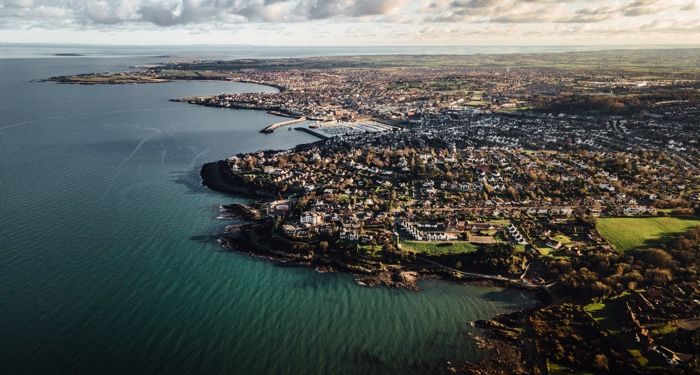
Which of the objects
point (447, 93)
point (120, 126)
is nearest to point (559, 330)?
point (120, 126)

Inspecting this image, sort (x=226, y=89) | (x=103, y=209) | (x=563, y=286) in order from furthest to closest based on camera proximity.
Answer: (x=226, y=89), (x=103, y=209), (x=563, y=286)

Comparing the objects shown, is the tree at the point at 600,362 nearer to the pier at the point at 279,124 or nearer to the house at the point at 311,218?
the house at the point at 311,218

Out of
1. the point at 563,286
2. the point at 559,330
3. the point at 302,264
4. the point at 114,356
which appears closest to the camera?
the point at 114,356

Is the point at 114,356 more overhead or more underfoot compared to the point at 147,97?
more underfoot

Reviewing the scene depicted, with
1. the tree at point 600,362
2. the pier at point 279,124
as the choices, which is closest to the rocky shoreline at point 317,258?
the tree at point 600,362

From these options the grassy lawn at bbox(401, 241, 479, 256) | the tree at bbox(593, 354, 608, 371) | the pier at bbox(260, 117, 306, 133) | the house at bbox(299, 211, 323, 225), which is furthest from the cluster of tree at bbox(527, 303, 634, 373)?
the pier at bbox(260, 117, 306, 133)

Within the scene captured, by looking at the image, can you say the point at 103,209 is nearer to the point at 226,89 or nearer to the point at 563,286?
the point at 563,286
